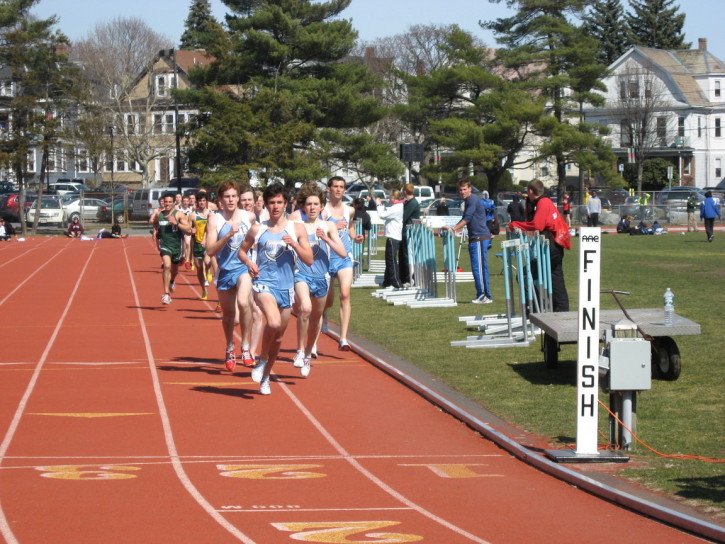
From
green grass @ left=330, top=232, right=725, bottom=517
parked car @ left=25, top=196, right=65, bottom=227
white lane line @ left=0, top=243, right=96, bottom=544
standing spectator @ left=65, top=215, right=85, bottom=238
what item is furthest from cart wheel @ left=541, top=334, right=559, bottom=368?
parked car @ left=25, top=196, right=65, bottom=227

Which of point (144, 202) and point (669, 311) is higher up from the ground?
point (144, 202)

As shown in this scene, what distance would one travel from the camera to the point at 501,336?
14438mm

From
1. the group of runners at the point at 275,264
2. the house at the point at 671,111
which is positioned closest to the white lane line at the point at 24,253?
the group of runners at the point at 275,264

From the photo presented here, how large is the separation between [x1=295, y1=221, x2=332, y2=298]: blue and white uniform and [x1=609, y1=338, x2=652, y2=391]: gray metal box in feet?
14.9

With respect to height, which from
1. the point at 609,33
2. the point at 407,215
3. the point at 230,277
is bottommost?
the point at 230,277

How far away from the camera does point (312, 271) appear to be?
12172 mm

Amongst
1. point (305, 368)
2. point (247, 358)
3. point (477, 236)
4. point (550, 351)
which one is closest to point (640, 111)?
point (477, 236)

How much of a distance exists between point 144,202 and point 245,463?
54291 mm

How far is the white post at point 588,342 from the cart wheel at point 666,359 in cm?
324

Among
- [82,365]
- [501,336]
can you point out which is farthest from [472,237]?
[82,365]

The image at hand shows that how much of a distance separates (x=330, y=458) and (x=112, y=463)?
1.64 meters

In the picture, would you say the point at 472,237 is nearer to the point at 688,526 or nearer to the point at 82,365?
the point at 82,365

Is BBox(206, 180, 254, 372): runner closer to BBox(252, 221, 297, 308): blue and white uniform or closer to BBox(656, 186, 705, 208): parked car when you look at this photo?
BBox(252, 221, 297, 308): blue and white uniform

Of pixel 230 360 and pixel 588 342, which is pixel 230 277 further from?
pixel 588 342
